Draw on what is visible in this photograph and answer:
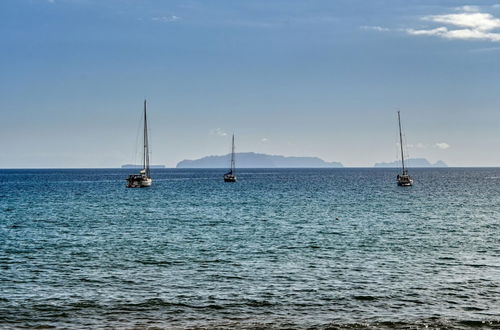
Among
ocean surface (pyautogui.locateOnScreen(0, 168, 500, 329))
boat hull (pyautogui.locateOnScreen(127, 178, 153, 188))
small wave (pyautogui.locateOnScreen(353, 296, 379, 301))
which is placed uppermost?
boat hull (pyautogui.locateOnScreen(127, 178, 153, 188))

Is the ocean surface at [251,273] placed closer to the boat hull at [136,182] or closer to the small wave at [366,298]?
the small wave at [366,298]

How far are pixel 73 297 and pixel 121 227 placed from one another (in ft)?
112

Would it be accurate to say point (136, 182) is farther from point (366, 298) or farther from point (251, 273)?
point (366, 298)

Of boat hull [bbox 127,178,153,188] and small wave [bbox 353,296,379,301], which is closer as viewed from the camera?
small wave [bbox 353,296,379,301]

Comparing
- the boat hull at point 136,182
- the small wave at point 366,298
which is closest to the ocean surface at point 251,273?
the small wave at point 366,298

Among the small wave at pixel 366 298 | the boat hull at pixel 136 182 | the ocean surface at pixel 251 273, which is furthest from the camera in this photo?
the boat hull at pixel 136 182

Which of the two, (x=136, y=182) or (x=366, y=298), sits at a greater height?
(x=136, y=182)

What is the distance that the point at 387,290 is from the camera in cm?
3158

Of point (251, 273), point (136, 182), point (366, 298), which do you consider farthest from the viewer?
point (136, 182)

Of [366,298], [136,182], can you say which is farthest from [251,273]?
[136,182]

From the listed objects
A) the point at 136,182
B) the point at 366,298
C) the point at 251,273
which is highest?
the point at 136,182

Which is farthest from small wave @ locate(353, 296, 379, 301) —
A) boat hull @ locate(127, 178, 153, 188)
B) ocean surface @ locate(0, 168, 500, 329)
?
boat hull @ locate(127, 178, 153, 188)

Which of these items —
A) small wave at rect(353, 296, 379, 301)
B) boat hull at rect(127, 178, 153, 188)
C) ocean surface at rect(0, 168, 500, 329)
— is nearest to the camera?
ocean surface at rect(0, 168, 500, 329)

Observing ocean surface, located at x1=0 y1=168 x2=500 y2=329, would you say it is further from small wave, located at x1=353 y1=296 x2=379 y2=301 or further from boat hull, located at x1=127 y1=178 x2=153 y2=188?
boat hull, located at x1=127 y1=178 x2=153 y2=188
